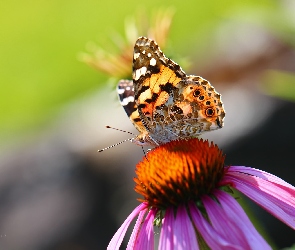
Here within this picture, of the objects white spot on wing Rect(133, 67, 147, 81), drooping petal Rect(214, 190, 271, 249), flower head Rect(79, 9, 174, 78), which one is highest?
flower head Rect(79, 9, 174, 78)

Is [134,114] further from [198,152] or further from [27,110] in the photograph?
[27,110]

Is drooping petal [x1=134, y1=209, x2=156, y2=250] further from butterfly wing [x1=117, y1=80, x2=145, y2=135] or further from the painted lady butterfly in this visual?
butterfly wing [x1=117, y1=80, x2=145, y2=135]

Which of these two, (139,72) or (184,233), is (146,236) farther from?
(139,72)

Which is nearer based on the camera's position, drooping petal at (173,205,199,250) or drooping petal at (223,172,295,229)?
drooping petal at (173,205,199,250)

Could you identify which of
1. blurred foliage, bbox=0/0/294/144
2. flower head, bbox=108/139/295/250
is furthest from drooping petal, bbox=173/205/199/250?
blurred foliage, bbox=0/0/294/144

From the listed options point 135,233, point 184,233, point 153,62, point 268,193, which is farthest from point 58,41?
point 184,233

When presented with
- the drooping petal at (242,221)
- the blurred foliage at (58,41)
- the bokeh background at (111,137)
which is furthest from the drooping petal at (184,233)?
the blurred foliage at (58,41)

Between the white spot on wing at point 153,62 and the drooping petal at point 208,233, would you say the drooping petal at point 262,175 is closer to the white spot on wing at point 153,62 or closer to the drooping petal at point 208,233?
the drooping petal at point 208,233
